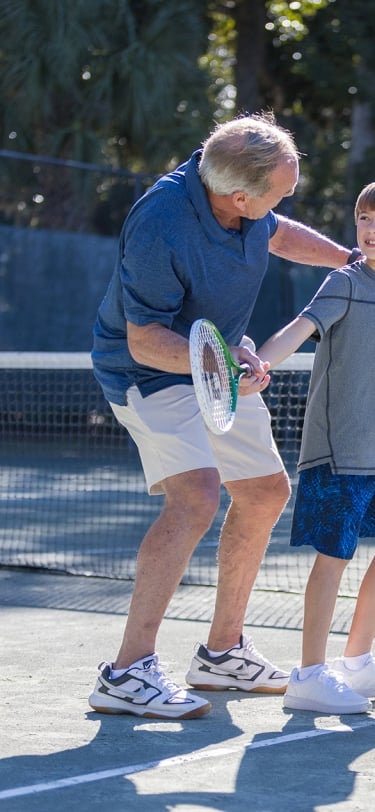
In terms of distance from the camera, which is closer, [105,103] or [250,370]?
[250,370]

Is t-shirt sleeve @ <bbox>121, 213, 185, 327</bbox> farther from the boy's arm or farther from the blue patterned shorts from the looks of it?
the blue patterned shorts

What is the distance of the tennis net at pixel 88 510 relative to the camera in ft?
25.2

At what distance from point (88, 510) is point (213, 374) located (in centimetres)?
667

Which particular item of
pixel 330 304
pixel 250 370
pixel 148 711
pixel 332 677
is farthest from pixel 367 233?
pixel 148 711

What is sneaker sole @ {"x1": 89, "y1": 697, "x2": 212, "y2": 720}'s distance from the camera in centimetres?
444

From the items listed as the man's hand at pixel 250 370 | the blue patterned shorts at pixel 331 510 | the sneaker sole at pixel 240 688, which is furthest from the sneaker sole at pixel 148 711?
the man's hand at pixel 250 370

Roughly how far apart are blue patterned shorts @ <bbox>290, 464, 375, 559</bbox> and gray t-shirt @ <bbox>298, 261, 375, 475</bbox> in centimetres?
5

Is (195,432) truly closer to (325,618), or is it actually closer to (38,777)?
(325,618)

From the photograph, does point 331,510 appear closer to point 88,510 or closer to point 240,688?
point 240,688

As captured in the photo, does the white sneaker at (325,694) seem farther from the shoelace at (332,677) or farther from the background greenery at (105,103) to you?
the background greenery at (105,103)

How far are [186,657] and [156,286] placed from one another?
165cm

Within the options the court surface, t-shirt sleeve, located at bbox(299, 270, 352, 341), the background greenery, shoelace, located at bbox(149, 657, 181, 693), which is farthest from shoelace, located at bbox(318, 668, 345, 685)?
the background greenery

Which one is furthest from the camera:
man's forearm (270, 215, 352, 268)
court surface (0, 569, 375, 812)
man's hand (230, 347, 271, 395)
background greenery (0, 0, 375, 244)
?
background greenery (0, 0, 375, 244)

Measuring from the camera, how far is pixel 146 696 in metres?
4.46
